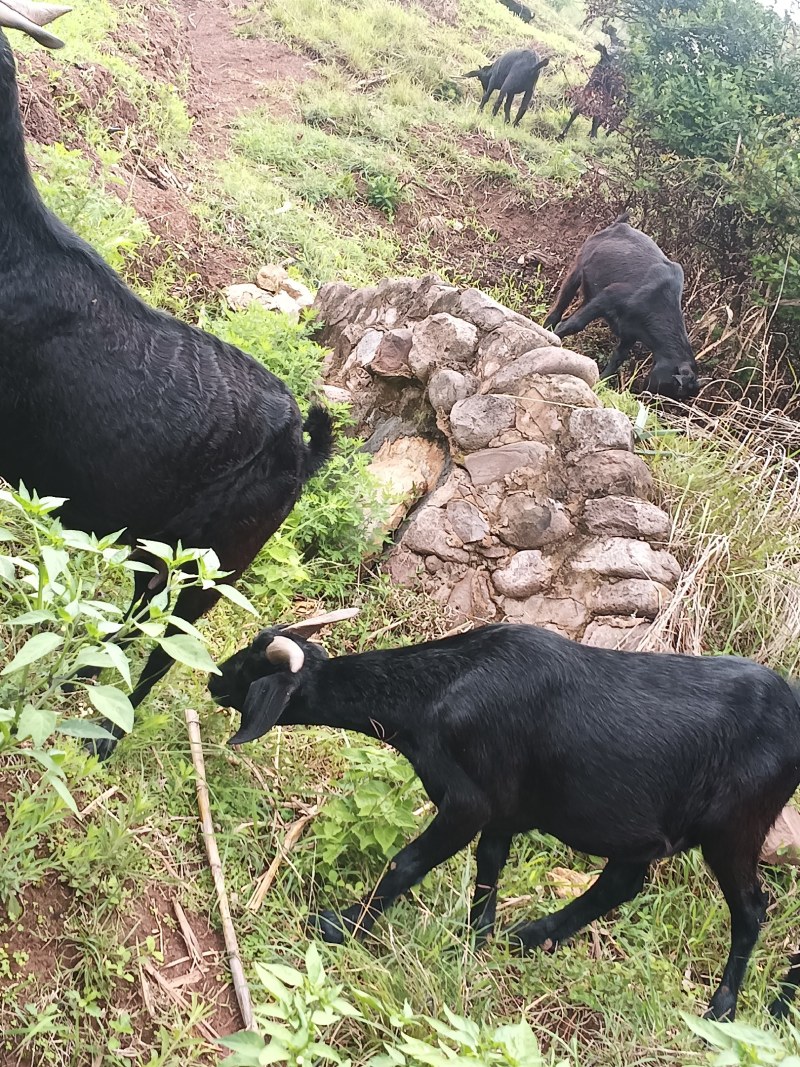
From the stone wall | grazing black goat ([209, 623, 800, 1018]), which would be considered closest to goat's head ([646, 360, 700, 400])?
the stone wall

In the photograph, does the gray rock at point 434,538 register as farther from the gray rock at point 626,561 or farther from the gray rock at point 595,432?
the gray rock at point 595,432

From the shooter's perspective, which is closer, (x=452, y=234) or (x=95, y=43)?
(x=95, y=43)

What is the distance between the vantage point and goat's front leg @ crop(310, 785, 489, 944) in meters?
3.27

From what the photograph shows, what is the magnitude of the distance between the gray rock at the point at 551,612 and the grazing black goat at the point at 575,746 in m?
1.61

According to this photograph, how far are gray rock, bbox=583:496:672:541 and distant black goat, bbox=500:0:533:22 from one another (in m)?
21.6

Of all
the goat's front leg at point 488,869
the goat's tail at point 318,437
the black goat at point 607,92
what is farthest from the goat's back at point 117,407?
the black goat at point 607,92

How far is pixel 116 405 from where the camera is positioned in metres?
3.15

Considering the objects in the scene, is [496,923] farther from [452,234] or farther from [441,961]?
[452,234]

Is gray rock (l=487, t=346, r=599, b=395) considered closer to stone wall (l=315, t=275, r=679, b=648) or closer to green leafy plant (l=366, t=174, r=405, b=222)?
stone wall (l=315, t=275, r=679, b=648)

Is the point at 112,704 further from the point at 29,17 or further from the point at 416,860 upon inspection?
the point at 29,17

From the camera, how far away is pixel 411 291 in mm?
6777

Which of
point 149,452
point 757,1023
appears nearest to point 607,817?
point 757,1023

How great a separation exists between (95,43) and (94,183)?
3.73 metres

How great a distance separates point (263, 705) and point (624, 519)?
2966mm
